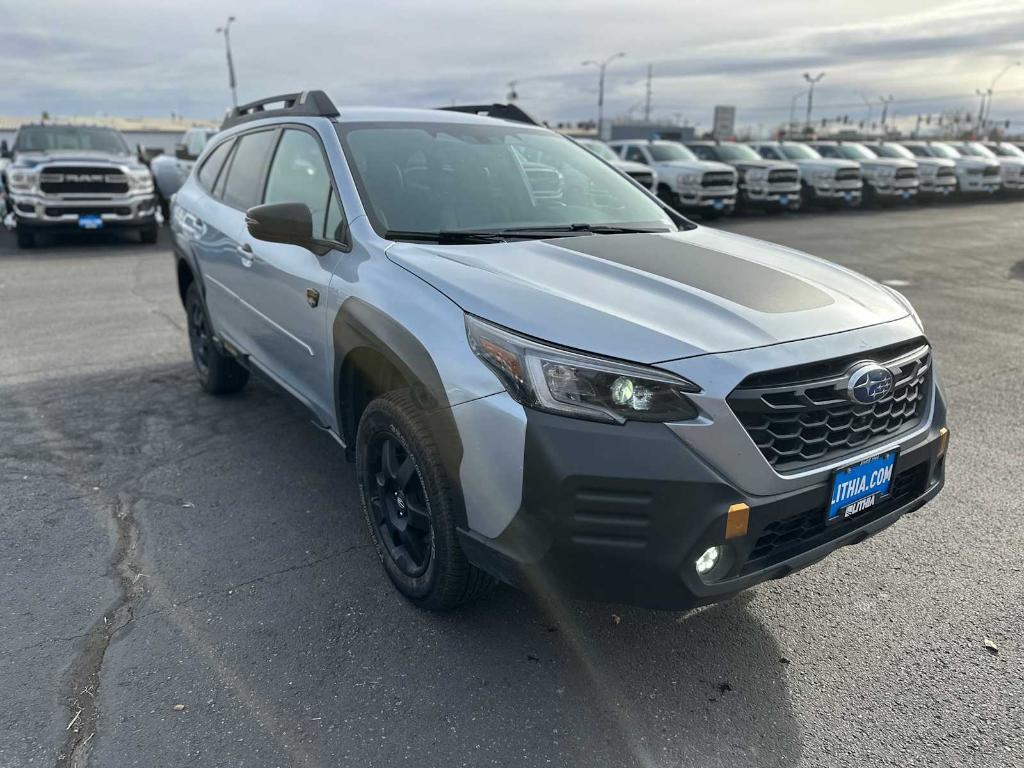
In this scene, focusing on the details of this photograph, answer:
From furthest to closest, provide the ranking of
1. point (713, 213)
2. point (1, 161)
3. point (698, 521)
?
point (713, 213) → point (1, 161) → point (698, 521)

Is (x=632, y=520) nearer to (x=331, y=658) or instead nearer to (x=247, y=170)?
(x=331, y=658)

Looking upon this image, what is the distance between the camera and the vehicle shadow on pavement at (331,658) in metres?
2.35

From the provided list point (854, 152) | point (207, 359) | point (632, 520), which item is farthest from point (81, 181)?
point (854, 152)

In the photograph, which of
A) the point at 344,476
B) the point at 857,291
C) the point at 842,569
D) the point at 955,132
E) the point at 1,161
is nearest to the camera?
the point at 857,291

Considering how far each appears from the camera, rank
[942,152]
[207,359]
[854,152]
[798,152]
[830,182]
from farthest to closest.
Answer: [942,152], [854,152], [798,152], [830,182], [207,359]

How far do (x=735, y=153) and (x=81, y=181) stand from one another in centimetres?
1569

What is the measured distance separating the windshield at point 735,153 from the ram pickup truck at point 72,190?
46.7 ft

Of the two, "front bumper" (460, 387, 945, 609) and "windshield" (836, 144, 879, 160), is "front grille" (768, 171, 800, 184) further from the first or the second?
"front bumper" (460, 387, 945, 609)

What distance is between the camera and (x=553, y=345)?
2.32 metres

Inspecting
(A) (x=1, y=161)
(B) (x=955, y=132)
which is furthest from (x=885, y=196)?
(B) (x=955, y=132)

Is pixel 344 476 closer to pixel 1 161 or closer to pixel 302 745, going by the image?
pixel 302 745

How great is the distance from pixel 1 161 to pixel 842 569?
1721 centimetres

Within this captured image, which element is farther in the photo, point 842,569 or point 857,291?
point 842,569

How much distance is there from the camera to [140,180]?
1299cm
